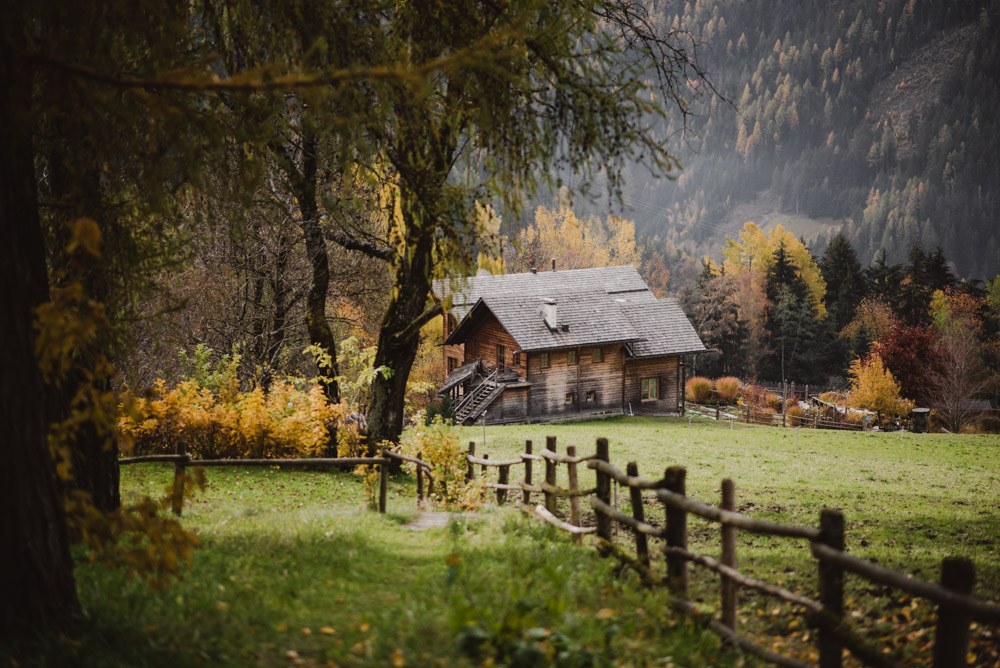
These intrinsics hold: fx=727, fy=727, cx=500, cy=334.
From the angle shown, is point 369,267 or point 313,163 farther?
point 369,267

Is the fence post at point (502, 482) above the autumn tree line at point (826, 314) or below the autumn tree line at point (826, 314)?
below

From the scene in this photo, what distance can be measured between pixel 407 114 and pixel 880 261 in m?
81.3

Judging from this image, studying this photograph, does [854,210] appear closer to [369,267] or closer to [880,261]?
[880,261]

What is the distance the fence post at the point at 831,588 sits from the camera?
188 inches

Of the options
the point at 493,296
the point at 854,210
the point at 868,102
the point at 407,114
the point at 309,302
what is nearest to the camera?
the point at 407,114

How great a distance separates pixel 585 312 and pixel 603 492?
34.1 meters

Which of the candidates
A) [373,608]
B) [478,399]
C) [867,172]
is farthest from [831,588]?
[867,172]

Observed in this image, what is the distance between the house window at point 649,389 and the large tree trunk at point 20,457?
40.1 m

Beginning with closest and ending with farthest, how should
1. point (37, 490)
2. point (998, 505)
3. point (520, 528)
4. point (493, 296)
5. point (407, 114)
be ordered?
point (37, 490) → point (407, 114) → point (520, 528) → point (998, 505) → point (493, 296)

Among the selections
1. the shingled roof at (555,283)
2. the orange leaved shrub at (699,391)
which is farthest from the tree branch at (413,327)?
the orange leaved shrub at (699,391)

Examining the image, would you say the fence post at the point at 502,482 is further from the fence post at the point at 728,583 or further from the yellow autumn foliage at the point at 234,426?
the fence post at the point at 728,583

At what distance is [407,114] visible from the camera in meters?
7.88

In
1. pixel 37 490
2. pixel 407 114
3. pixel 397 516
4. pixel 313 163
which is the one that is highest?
pixel 313 163

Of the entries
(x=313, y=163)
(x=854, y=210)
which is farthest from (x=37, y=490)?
(x=854, y=210)
